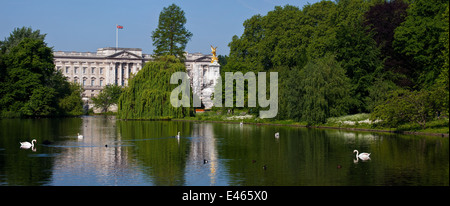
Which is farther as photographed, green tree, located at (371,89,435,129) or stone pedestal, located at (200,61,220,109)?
stone pedestal, located at (200,61,220,109)

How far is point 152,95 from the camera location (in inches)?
2480

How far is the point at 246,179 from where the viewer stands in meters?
20.0

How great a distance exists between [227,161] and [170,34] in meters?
58.8

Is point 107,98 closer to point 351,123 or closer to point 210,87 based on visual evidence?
point 210,87

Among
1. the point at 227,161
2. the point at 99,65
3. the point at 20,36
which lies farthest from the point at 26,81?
A: the point at 99,65

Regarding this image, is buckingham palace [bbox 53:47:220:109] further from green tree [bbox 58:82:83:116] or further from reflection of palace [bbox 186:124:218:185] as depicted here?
reflection of palace [bbox 186:124:218:185]

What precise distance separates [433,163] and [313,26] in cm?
5206

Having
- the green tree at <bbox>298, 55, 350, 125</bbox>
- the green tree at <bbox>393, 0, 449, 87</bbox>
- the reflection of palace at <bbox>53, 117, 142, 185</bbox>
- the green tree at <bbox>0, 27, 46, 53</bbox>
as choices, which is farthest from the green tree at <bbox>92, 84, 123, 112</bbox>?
the reflection of palace at <bbox>53, 117, 142, 185</bbox>

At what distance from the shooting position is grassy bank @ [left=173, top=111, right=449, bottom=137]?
36875 mm

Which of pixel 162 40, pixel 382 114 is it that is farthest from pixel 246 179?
pixel 162 40

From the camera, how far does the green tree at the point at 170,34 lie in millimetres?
81438

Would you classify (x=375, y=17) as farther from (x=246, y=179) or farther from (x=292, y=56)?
(x=246, y=179)

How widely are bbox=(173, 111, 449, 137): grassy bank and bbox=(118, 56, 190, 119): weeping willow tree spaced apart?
2647 mm

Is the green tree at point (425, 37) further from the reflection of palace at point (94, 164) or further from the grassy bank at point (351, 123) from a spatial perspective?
the reflection of palace at point (94, 164)
